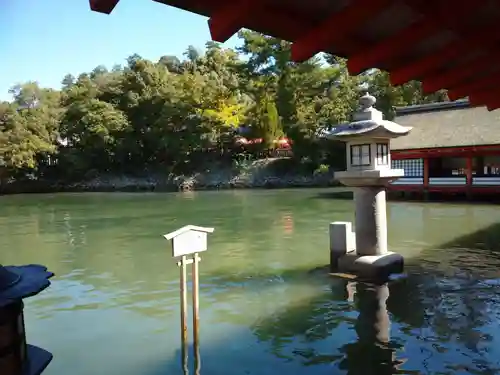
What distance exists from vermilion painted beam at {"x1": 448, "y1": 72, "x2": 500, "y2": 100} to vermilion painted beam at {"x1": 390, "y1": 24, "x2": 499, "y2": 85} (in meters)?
0.71

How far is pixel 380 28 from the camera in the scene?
9.91ft

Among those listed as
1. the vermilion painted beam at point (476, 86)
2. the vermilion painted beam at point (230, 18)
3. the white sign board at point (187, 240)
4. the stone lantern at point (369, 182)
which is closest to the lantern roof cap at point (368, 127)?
the stone lantern at point (369, 182)

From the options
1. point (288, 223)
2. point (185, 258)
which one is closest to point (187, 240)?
point (185, 258)

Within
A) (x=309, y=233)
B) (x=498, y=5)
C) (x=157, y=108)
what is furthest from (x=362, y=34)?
(x=157, y=108)

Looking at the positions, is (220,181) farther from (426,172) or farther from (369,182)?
(369,182)

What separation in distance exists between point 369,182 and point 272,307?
2663 millimetres

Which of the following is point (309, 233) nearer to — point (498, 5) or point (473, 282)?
point (473, 282)

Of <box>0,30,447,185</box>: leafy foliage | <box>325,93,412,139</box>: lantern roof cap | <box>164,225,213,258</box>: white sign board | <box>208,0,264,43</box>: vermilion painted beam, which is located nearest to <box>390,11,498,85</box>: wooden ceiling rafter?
<box>208,0,264,43</box>: vermilion painted beam

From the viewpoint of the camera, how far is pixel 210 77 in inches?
1586

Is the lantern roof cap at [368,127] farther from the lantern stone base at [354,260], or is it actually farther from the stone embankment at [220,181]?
the stone embankment at [220,181]

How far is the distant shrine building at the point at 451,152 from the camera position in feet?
66.1

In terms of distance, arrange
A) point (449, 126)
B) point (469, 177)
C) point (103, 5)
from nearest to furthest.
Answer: point (103, 5), point (469, 177), point (449, 126)

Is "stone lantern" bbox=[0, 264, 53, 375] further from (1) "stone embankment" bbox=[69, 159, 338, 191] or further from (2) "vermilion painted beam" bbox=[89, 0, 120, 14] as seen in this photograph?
(1) "stone embankment" bbox=[69, 159, 338, 191]

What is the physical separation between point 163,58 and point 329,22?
6083 centimetres
